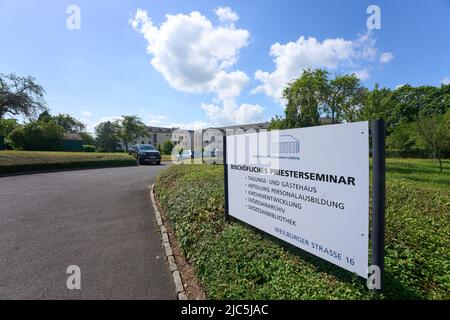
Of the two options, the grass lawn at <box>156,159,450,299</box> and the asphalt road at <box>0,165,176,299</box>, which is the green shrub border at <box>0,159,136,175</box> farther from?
the grass lawn at <box>156,159,450,299</box>

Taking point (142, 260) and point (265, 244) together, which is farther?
point (142, 260)

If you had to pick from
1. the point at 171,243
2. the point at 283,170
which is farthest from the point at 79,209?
the point at 283,170

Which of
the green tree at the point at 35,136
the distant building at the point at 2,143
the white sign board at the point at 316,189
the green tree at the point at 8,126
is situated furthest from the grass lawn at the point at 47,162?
the green tree at the point at 8,126

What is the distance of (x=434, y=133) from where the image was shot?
1442 centimetres

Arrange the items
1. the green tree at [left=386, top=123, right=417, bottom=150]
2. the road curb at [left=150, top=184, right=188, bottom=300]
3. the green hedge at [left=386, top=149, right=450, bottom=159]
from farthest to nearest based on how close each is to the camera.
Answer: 1. the green hedge at [left=386, top=149, right=450, bottom=159]
2. the green tree at [left=386, top=123, right=417, bottom=150]
3. the road curb at [left=150, top=184, right=188, bottom=300]

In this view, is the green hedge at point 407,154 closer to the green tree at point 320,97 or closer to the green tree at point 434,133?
the green tree at point 320,97

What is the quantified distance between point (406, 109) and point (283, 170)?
6051 cm

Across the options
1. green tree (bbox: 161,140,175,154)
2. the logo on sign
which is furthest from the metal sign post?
green tree (bbox: 161,140,175,154)

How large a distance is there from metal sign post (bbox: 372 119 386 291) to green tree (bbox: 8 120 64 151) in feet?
151

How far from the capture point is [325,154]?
2.61 m

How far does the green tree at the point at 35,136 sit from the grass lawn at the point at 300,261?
4357 cm

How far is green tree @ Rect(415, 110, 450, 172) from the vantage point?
46.5 feet

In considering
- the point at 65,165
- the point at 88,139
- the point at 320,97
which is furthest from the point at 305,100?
the point at 88,139

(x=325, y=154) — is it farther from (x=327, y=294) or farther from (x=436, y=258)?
(x=436, y=258)
